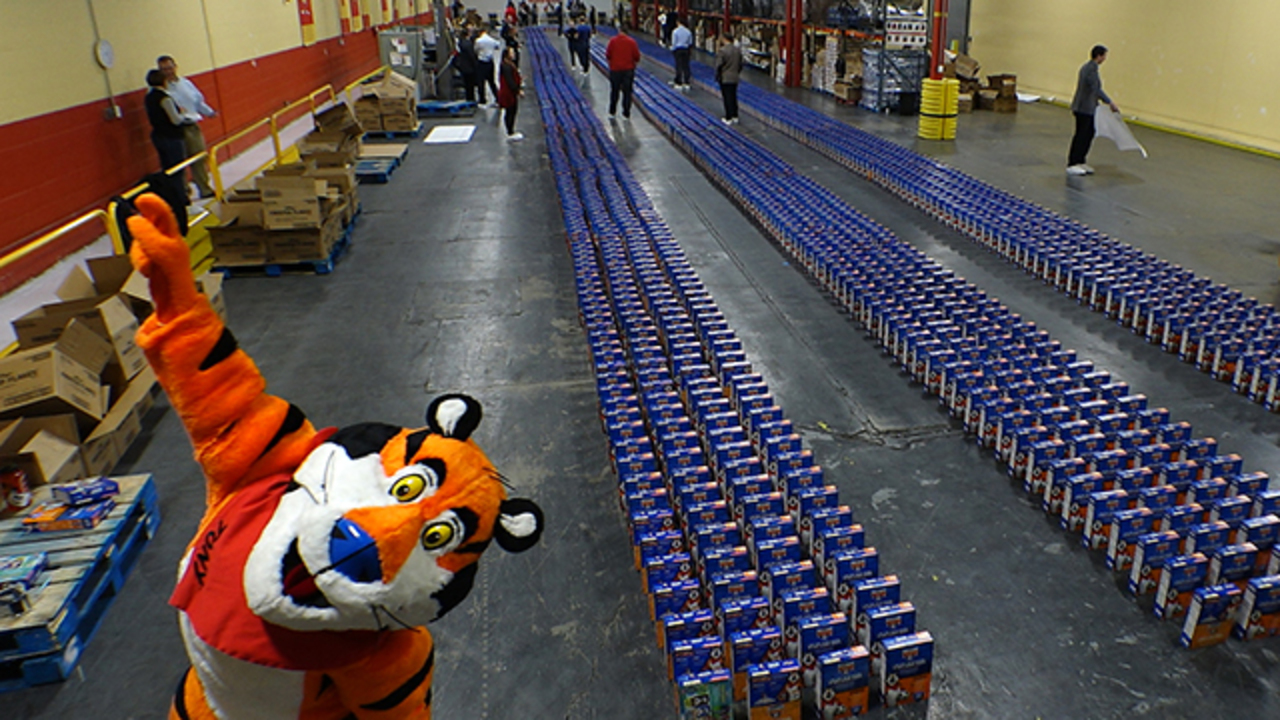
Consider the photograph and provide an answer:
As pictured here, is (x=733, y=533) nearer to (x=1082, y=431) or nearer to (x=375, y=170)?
(x=1082, y=431)

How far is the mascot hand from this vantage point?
2289 millimetres

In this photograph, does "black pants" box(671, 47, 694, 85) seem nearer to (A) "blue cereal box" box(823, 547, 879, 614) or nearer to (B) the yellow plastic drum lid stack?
(B) the yellow plastic drum lid stack

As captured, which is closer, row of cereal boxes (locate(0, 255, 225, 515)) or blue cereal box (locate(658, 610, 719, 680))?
blue cereal box (locate(658, 610, 719, 680))

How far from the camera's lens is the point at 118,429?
6.04m

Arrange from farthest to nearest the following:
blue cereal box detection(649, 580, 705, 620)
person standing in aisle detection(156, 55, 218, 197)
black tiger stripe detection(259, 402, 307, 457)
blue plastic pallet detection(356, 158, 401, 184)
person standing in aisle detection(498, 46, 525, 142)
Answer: person standing in aisle detection(498, 46, 525, 142) → blue plastic pallet detection(356, 158, 401, 184) → person standing in aisle detection(156, 55, 218, 197) → blue cereal box detection(649, 580, 705, 620) → black tiger stripe detection(259, 402, 307, 457)

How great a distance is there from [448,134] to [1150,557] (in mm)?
17471

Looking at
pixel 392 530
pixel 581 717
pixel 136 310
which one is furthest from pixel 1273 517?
pixel 136 310

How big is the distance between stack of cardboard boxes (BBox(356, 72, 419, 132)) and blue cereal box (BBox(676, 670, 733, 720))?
55.8ft

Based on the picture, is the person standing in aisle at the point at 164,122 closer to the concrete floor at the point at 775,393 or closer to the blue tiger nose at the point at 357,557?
the concrete floor at the point at 775,393

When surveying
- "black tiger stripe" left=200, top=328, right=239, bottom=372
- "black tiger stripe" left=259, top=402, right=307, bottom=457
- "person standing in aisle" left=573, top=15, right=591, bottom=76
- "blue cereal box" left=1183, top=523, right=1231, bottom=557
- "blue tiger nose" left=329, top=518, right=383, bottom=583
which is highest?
"person standing in aisle" left=573, top=15, right=591, bottom=76

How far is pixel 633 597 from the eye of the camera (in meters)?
4.55

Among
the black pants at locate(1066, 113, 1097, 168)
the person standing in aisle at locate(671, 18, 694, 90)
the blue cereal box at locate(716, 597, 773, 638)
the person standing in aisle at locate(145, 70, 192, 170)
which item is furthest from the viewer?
the person standing in aisle at locate(671, 18, 694, 90)

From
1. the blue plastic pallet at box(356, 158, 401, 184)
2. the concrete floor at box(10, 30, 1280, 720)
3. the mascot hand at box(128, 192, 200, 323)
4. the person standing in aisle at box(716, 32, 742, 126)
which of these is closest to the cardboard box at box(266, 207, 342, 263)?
the concrete floor at box(10, 30, 1280, 720)

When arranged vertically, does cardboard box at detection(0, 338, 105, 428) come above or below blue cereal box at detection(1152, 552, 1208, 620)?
above
